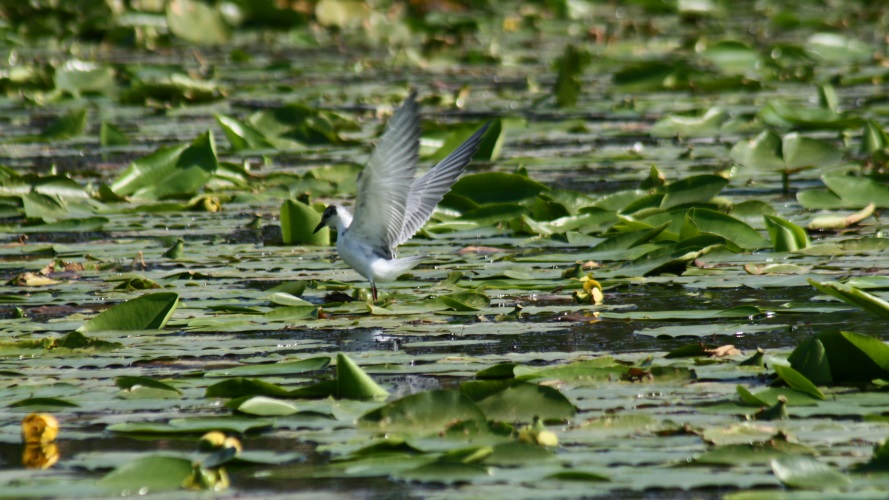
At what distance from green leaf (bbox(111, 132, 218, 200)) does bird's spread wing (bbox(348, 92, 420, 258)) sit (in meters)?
1.70

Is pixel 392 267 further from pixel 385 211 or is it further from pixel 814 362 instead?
pixel 814 362

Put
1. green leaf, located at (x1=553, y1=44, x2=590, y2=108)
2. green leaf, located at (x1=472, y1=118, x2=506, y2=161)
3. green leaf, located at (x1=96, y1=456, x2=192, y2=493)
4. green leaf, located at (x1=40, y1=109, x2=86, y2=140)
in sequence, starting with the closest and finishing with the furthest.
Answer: green leaf, located at (x1=96, y1=456, x2=192, y2=493)
green leaf, located at (x1=472, y1=118, x2=506, y2=161)
green leaf, located at (x1=40, y1=109, x2=86, y2=140)
green leaf, located at (x1=553, y1=44, x2=590, y2=108)

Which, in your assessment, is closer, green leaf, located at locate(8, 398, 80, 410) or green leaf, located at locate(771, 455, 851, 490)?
green leaf, located at locate(771, 455, 851, 490)

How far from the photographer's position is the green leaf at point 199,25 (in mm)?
13359

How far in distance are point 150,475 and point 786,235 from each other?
287 cm

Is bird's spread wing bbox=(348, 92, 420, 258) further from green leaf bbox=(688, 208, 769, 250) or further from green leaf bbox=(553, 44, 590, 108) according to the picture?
green leaf bbox=(553, 44, 590, 108)

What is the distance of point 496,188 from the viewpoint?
6.07m

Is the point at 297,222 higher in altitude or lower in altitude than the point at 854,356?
higher

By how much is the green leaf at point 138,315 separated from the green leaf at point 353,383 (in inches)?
37.5

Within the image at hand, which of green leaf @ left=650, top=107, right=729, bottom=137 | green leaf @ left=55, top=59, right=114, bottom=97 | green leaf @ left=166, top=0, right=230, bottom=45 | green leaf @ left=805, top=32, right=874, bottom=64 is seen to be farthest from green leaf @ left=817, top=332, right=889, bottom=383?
green leaf @ left=166, top=0, right=230, bottom=45

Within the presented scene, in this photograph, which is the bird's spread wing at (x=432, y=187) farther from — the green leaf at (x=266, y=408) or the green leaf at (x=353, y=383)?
the green leaf at (x=266, y=408)

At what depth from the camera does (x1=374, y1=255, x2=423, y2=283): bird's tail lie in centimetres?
471

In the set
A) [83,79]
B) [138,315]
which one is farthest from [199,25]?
[138,315]

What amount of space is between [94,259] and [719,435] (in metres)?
3.04
